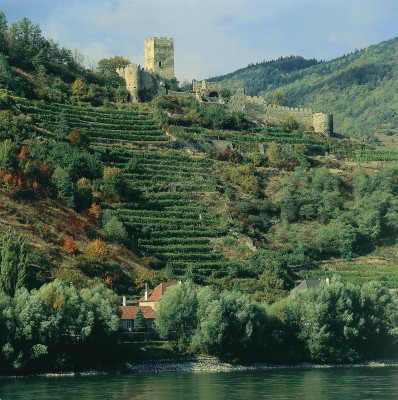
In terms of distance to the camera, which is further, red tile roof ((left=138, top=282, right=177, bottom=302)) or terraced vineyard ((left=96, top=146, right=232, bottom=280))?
terraced vineyard ((left=96, top=146, right=232, bottom=280))

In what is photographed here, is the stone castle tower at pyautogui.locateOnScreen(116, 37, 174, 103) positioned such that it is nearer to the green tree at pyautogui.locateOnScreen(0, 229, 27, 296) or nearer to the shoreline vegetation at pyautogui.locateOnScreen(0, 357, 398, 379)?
the green tree at pyautogui.locateOnScreen(0, 229, 27, 296)

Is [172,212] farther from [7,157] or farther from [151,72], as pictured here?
[151,72]

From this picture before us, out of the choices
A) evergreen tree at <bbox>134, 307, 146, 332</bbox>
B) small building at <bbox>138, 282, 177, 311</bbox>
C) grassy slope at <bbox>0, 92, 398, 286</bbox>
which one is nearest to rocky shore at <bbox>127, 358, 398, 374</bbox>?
evergreen tree at <bbox>134, 307, 146, 332</bbox>

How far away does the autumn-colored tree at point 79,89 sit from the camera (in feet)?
332

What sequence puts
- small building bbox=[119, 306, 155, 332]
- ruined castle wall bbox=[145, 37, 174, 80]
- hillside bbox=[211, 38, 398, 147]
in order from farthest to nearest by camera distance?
hillside bbox=[211, 38, 398, 147] < ruined castle wall bbox=[145, 37, 174, 80] < small building bbox=[119, 306, 155, 332]

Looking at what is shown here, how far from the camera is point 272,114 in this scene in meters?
111

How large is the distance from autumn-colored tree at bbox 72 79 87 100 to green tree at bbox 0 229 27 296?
41.4 metres

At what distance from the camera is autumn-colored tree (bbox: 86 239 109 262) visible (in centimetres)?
7162

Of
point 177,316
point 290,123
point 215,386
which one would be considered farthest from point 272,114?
point 215,386

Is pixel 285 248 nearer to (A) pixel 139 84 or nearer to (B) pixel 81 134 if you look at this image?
(B) pixel 81 134

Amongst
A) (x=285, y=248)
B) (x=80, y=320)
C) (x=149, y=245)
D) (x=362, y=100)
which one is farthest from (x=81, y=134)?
(x=362, y=100)

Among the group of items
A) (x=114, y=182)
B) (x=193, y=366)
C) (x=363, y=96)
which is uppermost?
(x=363, y=96)

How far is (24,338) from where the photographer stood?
179 ft

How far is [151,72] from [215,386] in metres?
64.5
